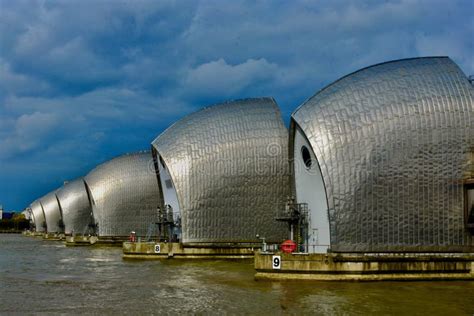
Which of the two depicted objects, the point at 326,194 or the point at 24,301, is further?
the point at 326,194

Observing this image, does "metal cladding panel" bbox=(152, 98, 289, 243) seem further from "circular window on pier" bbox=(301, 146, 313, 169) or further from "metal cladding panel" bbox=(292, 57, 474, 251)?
"metal cladding panel" bbox=(292, 57, 474, 251)

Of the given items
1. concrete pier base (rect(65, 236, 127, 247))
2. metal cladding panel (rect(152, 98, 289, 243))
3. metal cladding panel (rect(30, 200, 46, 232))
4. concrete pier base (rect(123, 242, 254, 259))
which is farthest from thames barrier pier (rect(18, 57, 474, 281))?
metal cladding panel (rect(30, 200, 46, 232))

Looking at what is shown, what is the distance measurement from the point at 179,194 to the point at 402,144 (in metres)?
22.4

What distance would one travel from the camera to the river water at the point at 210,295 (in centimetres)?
2362

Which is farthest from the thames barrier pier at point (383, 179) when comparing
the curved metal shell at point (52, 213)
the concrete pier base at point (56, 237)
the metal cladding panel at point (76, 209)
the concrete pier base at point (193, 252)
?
the curved metal shell at point (52, 213)

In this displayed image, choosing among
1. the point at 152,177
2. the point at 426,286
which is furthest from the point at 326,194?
the point at 152,177

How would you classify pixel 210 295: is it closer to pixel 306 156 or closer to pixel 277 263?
pixel 277 263

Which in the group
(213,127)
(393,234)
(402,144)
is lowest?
(393,234)

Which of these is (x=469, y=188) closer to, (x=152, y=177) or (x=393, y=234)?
(x=393, y=234)

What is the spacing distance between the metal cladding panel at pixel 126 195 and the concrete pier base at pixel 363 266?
42.1m

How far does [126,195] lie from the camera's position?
7531 centimetres

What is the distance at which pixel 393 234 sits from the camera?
33844mm

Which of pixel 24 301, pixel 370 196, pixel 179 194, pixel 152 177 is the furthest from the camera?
pixel 152 177

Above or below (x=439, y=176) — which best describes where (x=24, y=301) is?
below
